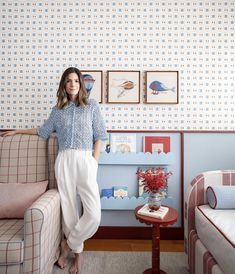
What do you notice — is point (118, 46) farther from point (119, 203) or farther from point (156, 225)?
point (156, 225)

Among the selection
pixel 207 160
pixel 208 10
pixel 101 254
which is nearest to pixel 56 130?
pixel 101 254

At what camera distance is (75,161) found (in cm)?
189

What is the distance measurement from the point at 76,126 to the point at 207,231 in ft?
3.90

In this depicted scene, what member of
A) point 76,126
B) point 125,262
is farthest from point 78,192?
point 125,262

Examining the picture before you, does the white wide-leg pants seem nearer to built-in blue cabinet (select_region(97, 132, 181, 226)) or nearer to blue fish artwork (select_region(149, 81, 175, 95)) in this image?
built-in blue cabinet (select_region(97, 132, 181, 226))

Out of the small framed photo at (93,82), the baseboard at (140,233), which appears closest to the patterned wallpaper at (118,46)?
the small framed photo at (93,82)

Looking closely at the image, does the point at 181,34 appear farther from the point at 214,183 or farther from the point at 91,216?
the point at 91,216

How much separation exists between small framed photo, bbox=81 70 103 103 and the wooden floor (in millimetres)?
1414

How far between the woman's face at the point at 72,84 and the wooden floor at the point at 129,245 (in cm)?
143

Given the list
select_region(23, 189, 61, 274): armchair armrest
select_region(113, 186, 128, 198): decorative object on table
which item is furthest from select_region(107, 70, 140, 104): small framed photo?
select_region(23, 189, 61, 274): armchair armrest

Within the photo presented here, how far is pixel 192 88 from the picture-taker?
2471 millimetres

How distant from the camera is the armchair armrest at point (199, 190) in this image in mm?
1901

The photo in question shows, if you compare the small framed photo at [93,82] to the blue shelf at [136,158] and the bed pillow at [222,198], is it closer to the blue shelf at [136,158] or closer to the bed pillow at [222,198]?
the blue shelf at [136,158]

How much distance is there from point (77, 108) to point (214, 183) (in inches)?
49.0
